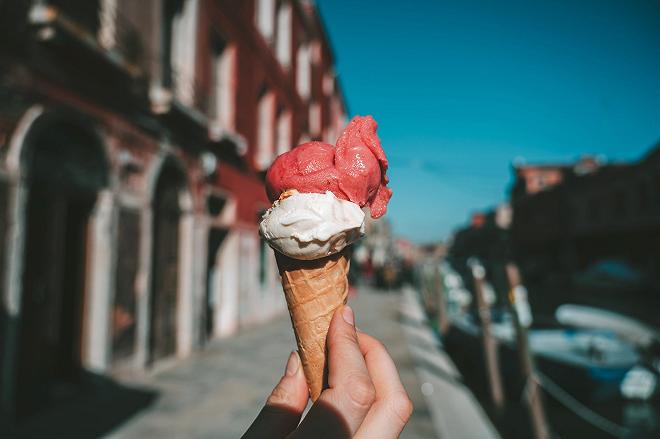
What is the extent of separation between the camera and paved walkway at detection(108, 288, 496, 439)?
13.4 ft

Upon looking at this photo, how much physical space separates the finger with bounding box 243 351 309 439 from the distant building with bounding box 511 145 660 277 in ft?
84.5

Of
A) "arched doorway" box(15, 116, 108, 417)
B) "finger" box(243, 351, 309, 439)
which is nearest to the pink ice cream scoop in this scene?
"finger" box(243, 351, 309, 439)

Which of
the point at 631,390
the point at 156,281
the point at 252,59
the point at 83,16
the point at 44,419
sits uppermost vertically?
the point at 252,59

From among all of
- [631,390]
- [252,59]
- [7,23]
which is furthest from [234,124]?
[631,390]

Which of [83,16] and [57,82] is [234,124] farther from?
[57,82]

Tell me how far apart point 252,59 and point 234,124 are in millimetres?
2109

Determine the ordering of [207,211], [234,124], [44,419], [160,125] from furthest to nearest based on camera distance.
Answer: [234,124] → [207,211] → [160,125] → [44,419]

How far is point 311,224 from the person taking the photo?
1.53m

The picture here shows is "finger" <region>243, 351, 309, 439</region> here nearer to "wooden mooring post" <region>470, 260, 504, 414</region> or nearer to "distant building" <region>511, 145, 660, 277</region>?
"wooden mooring post" <region>470, 260, 504, 414</region>

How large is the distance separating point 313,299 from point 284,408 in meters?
0.44

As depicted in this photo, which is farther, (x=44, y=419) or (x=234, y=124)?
(x=234, y=124)

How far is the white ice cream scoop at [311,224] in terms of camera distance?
1.54 meters

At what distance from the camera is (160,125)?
6258 millimetres

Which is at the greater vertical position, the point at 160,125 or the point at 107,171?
the point at 160,125
